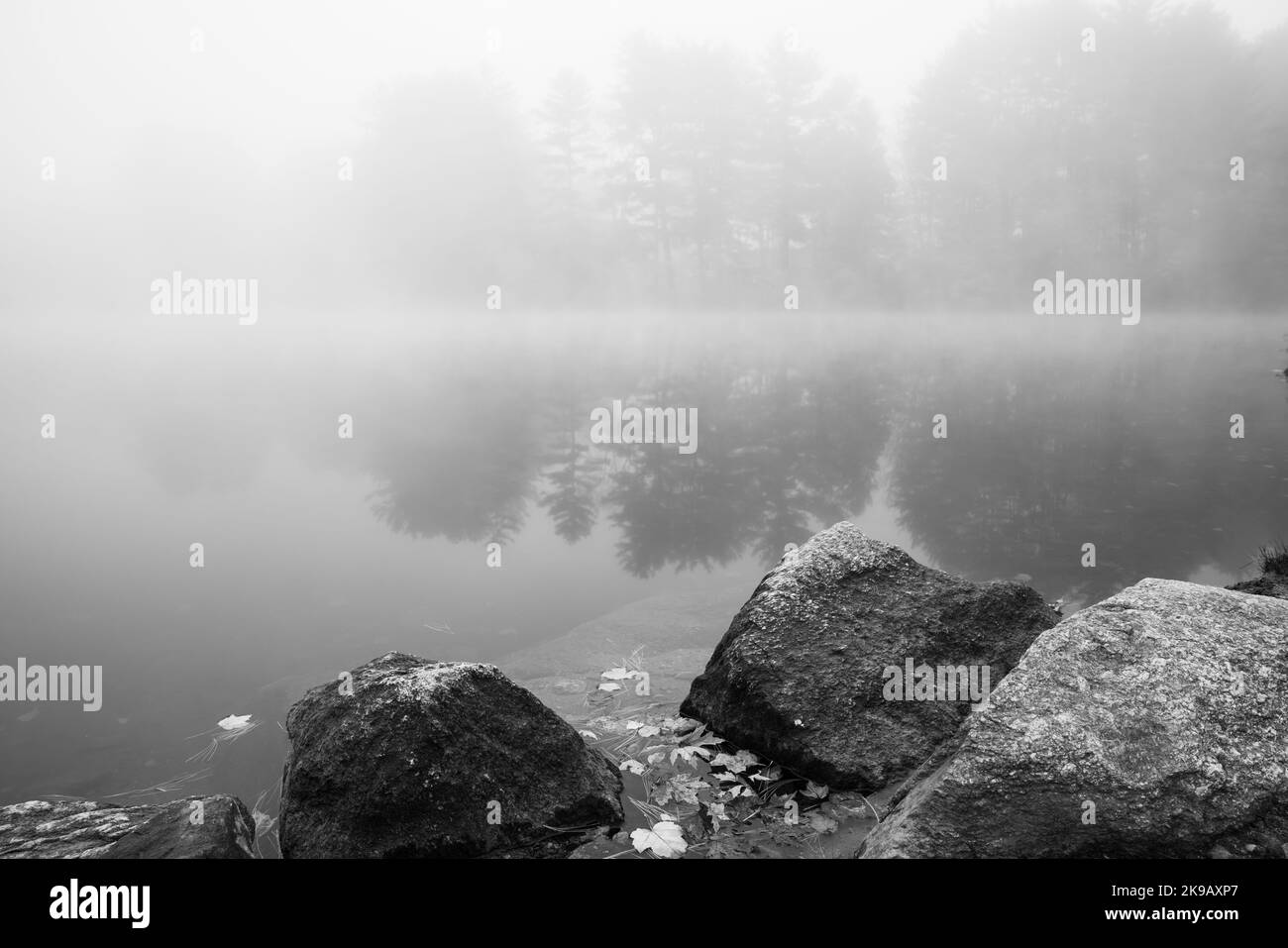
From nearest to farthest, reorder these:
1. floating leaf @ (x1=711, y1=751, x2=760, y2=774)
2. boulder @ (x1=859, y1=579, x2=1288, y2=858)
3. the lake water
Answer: boulder @ (x1=859, y1=579, x2=1288, y2=858), floating leaf @ (x1=711, y1=751, x2=760, y2=774), the lake water

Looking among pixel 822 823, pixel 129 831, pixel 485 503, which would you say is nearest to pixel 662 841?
pixel 822 823

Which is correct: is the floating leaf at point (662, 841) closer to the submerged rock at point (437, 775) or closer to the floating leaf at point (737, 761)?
the submerged rock at point (437, 775)

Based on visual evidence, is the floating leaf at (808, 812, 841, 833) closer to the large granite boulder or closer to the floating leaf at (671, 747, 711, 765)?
the large granite boulder

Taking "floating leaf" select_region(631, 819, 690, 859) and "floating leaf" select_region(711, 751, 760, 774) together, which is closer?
"floating leaf" select_region(631, 819, 690, 859)

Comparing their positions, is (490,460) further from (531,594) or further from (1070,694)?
(1070,694)

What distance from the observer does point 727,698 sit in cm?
499

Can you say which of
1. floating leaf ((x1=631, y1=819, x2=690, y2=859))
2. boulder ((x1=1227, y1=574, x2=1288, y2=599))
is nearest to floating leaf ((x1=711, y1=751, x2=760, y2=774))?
floating leaf ((x1=631, y1=819, x2=690, y2=859))

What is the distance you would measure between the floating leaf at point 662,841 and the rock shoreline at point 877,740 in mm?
36

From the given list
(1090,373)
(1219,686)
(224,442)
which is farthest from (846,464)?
(1090,373)

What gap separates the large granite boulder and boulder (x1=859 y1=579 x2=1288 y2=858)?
3.47ft

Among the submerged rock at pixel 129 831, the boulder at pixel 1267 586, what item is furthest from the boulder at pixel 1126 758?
the submerged rock at pixel 129 831

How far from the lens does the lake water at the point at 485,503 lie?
24.8 ft

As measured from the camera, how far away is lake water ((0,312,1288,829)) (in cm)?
757

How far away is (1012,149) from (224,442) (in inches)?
2102
